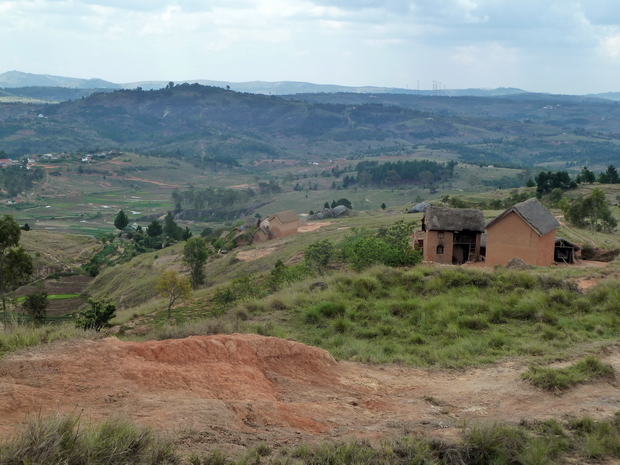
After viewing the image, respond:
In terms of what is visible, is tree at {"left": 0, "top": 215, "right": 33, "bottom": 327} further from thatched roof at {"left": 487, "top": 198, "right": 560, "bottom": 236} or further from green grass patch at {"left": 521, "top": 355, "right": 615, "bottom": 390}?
green grass patch at {"left": 521, "top": 355, "right": 615, "bottom": 390}

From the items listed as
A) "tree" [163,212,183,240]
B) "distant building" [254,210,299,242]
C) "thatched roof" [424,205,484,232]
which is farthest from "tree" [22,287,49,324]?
"tree" [163,212,183,240]

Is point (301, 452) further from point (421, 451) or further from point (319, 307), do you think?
point (319, 307)

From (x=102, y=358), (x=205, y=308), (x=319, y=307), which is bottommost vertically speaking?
(x=205, y=308)

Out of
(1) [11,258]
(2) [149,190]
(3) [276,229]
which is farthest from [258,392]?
(2) [149,190]

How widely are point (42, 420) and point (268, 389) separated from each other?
3.04 m

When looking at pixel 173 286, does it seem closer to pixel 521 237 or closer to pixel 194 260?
pixel 194 260

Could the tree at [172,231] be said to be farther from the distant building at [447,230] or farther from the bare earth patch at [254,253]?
the distant building at [447,230]

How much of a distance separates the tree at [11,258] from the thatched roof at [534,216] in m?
18.8

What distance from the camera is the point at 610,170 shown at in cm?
6369

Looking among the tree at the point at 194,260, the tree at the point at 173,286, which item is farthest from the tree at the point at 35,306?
the tree at the point at 173,286

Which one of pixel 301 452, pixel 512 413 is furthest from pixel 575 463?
pixel 301 452

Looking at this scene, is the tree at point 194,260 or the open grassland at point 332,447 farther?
the tree at point 194,260

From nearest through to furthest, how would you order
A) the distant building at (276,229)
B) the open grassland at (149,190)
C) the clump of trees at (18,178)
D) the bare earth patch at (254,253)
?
the bare earth patch at (254,253), the distant building at (276,229), the open grassland at (149,190), the clump of trees at (18,178)

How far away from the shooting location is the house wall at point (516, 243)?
21.8 m
